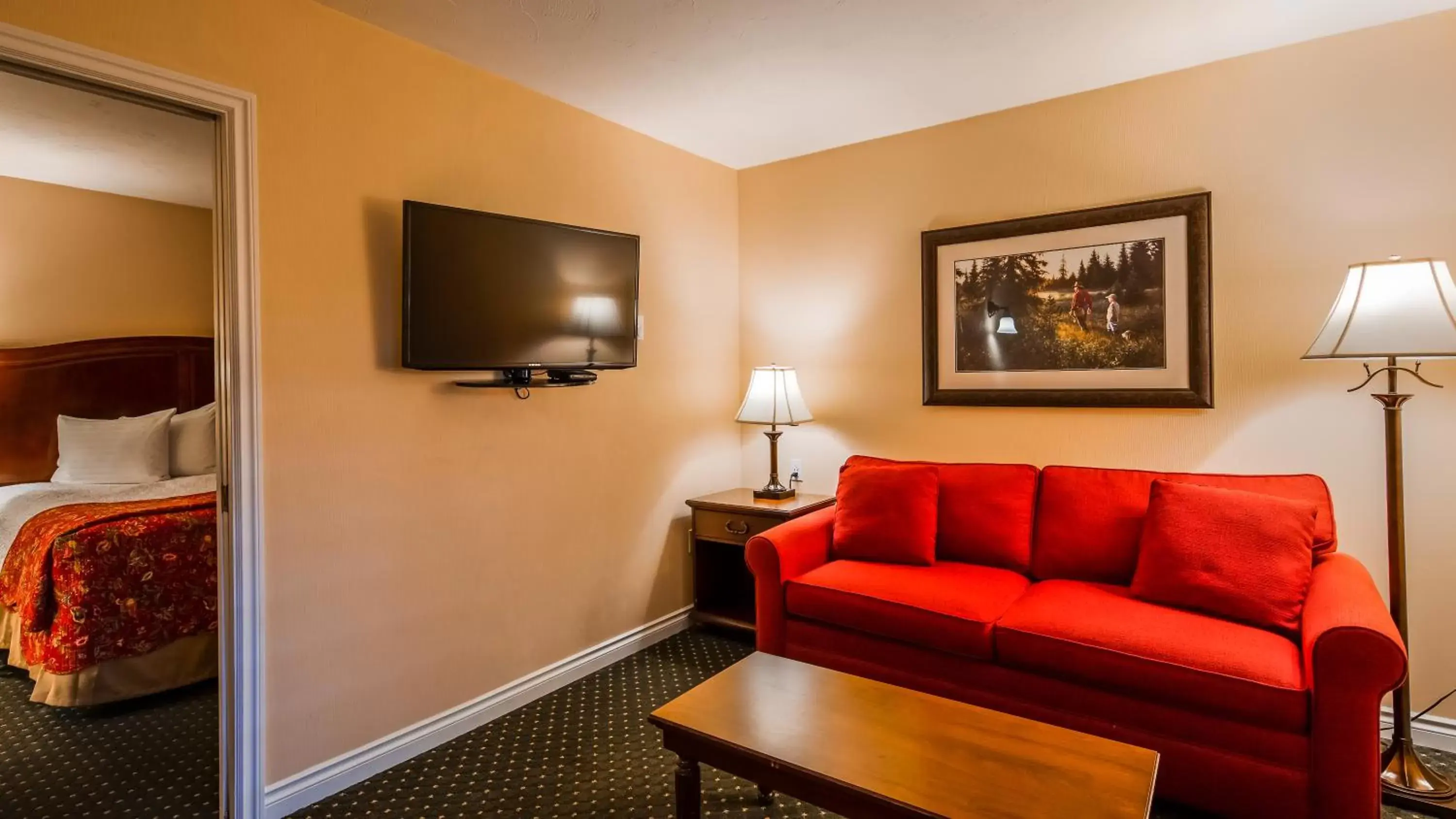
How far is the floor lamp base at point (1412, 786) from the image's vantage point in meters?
2.01

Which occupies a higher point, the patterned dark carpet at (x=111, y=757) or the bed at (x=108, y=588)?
the bed at (x=108, y=588)

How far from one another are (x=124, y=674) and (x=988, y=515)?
11.6 ft

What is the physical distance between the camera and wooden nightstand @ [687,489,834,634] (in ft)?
10.8

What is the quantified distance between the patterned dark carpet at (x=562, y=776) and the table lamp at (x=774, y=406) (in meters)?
1.11

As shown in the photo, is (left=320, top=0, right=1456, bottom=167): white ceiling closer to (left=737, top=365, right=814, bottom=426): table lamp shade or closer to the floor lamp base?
(left=737, top=365, right=814, bottom=426): table lamp shade

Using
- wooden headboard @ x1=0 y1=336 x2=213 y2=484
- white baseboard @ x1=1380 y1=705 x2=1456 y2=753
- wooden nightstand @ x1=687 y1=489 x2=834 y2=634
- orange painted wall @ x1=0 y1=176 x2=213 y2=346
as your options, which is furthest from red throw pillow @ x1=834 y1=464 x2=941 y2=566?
wooden headboard @ x1=0 y1=336 x2=213 y2=484

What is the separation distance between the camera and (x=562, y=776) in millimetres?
2271

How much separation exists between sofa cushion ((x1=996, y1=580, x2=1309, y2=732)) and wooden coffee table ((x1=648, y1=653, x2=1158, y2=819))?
1.47 feet

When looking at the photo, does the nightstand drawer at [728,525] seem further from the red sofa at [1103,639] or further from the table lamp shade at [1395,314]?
the table lamp shade at [1395,314]

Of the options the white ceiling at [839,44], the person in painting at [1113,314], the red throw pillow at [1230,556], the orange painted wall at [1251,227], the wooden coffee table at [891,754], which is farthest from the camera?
the person in painting at [1113,314]

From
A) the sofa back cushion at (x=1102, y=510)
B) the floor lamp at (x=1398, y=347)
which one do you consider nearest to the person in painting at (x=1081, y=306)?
the sofa back cushion at (x=1102, y=510)

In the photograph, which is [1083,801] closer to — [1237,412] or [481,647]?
[1237,412]

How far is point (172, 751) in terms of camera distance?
2.48 metres

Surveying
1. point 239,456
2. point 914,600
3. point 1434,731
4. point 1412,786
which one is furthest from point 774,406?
point 1434,731
